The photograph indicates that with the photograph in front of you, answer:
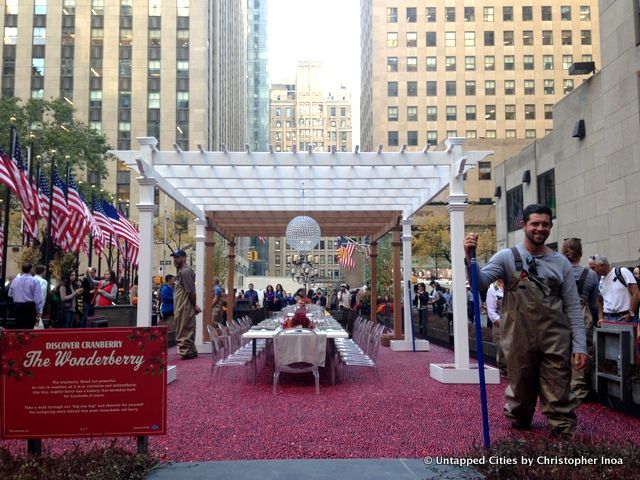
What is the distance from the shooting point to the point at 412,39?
72.2 meters

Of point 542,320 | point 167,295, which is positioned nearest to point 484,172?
point 167,295

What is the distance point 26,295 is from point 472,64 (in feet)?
225

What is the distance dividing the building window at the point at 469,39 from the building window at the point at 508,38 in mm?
3535

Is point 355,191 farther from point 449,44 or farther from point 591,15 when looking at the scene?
point 591,15

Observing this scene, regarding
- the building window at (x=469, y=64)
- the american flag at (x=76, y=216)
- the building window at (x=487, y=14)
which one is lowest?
the american flag at (x=76, y=216)

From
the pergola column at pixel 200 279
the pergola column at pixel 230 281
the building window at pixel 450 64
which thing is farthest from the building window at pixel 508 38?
the pergola column at pixel 200 279

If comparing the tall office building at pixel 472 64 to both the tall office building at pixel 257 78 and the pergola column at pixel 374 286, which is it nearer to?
the pergola column at pixel 374 286

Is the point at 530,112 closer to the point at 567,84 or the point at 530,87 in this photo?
the point at 530,87

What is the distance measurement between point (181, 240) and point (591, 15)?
181ft

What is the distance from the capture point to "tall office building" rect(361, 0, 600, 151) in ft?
232

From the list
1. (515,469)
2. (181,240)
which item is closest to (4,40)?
(181,240)

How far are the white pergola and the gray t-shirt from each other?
4293 mm

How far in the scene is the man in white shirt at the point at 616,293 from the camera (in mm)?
8461

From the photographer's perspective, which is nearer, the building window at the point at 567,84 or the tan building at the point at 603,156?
the tan building at the point at 603,156
